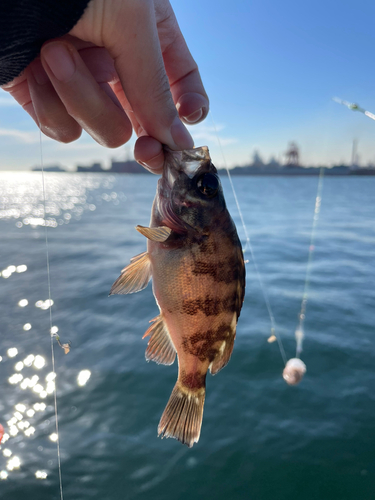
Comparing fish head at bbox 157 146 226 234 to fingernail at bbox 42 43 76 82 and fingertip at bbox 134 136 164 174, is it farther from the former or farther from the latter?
fingernail at bbox 42 43 76 82

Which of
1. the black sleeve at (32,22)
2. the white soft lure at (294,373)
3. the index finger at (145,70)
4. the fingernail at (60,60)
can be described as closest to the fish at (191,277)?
the index finger at (145,70)

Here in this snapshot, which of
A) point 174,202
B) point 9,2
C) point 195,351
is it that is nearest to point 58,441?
point 195,351

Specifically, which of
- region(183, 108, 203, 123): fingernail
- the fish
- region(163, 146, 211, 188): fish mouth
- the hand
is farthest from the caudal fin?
region(183, 108, 203, 123): fingernail

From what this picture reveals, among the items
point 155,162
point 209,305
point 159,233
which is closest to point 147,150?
point 155,162

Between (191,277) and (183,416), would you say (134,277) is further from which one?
(183,416)

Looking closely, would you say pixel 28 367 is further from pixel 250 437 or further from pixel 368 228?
pixel 368 228

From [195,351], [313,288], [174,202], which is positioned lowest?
[313,288]
